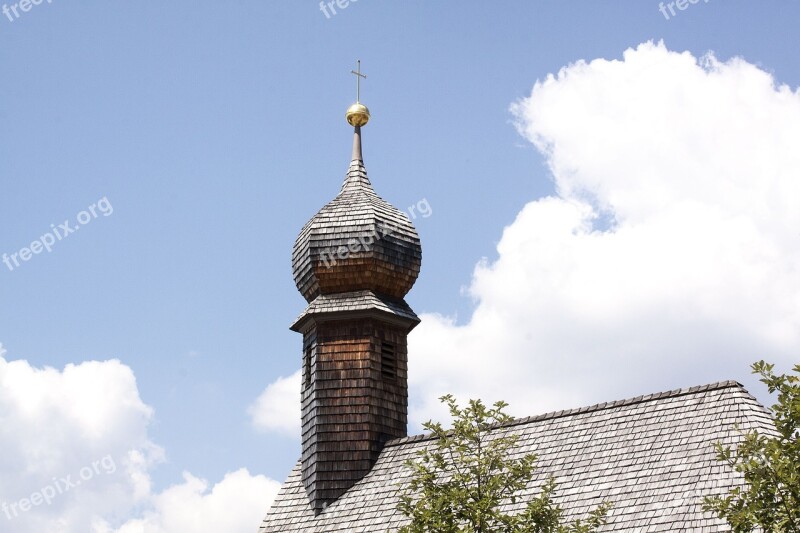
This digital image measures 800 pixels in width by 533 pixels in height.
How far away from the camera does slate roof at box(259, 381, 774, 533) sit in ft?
63.8

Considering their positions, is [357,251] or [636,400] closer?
[636,400]

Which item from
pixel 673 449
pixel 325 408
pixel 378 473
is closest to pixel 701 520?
pixel 673 449

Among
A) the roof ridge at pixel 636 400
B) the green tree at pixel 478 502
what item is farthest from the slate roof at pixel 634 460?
the green tree at pixel 478 502

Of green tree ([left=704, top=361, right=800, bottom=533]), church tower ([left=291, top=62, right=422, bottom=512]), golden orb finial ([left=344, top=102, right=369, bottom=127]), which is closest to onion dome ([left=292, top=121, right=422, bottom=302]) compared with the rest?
church tower ([left=291, top=62, right=422, bottom=512])

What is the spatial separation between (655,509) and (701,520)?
99 centimetres

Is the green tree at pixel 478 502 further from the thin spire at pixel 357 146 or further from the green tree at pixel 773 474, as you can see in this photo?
the thin spire at pixel 357 146

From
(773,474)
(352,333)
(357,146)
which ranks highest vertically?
(357,146)

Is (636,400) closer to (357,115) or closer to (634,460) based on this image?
(634,460)

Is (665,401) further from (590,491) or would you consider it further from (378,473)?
(378,473)

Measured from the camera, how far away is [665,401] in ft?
72.6

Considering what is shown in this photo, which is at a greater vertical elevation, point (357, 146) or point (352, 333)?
point (357, 146)

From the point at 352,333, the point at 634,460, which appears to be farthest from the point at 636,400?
the point at 352,333

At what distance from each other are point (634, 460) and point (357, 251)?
886 centimetres

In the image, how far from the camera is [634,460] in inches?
829
